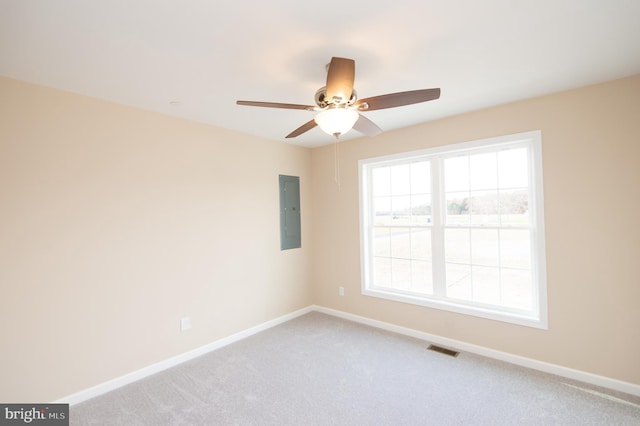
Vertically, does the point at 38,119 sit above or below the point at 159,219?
above

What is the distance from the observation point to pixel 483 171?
3.11 meters

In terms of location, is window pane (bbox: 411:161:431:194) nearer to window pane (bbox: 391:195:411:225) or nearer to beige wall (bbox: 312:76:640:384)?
window pane (bbox: 391:195:411:225)

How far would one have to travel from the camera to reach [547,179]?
2.65 metres

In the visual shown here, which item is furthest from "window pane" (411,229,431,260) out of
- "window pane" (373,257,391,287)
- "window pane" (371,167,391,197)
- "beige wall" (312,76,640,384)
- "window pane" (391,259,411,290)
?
"beige wall" (312,76,640,384)

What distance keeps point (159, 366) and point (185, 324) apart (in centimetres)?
42

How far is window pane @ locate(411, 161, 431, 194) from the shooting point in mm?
3479

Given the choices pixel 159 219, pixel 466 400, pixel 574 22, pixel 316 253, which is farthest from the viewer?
pixel 316 253

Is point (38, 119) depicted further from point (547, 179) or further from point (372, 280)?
point (547, 179)

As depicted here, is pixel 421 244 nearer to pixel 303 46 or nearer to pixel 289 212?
pixel 289 212

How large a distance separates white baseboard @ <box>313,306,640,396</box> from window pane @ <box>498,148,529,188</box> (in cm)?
167

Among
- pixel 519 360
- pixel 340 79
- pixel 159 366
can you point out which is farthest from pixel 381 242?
pixel 159 366

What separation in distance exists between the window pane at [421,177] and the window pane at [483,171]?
1.50 feet

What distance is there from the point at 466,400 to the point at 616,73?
278 centimetres

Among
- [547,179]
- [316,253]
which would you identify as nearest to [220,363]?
[316,253]
